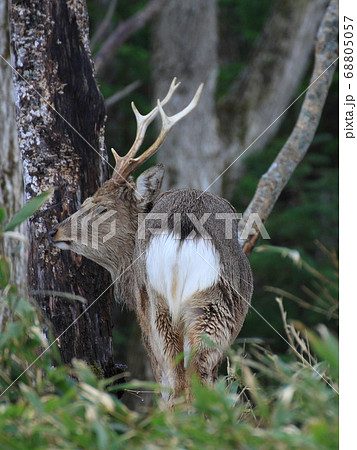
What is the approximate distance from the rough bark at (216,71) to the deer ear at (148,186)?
5.99m

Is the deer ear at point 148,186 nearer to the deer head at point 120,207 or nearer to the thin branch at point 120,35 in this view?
the deer head at point 120,207

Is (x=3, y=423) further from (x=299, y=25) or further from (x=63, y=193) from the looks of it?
(x=299, y=25)

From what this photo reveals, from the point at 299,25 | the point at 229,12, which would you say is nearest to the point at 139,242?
the point at 299,25

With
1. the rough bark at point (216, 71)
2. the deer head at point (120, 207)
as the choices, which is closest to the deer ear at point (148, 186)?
the deer head at point (120, 207)

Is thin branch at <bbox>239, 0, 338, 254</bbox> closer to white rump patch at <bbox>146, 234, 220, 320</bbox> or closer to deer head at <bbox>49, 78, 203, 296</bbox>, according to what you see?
deer head at <bbox>49, 78, 203, 296</bbox>

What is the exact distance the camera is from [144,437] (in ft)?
8.89

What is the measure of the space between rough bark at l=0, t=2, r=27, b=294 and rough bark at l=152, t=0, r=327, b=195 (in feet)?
15.9

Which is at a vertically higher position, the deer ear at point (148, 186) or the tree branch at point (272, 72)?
the tree branch at point (272, 72)

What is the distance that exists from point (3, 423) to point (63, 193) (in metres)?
2.57

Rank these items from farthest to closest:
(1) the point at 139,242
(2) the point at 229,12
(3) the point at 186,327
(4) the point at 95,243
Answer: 1. (2) the point at 229,12
2. (4) the point at 95,243
3. (1) the point at 139,242
4. (3) the point at 186,327

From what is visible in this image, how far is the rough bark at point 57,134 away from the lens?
493 cm

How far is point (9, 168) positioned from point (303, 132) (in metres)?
2.60

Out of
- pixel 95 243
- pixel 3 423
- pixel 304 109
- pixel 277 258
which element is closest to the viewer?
pixel 3 423

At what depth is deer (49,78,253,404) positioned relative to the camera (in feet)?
14.3
